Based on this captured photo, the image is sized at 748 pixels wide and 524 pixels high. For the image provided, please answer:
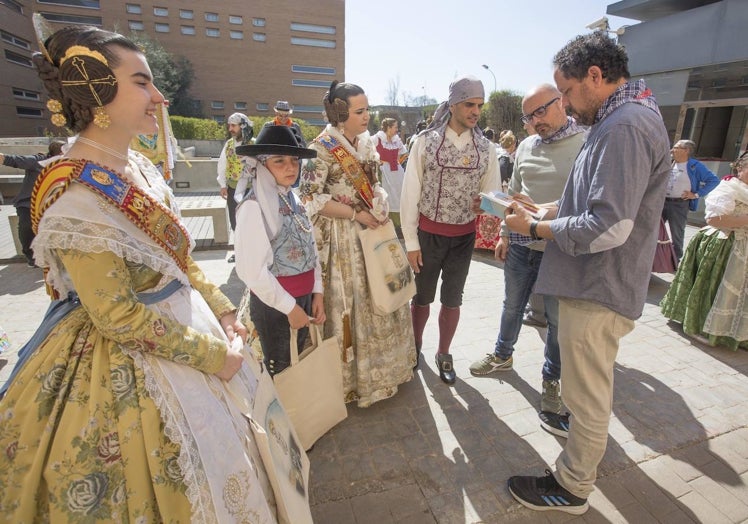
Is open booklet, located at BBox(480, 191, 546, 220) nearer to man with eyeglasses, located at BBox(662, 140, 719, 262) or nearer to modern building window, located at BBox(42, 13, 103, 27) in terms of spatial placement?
man with eyeglasses, located at BBox(662, 140, 719, 262)

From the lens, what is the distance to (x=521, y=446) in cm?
259

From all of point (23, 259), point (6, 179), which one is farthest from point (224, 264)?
point (6, 179)

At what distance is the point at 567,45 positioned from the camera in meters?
1.80

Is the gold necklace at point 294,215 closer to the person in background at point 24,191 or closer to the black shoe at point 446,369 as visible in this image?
the black shoe at point 446,369

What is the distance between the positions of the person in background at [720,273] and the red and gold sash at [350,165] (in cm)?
312

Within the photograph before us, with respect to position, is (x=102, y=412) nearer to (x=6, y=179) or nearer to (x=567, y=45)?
(x=567, y=45)

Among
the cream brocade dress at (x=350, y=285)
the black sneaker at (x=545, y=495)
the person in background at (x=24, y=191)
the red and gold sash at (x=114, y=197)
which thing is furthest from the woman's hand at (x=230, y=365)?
the person in background at (x=24, y=191)

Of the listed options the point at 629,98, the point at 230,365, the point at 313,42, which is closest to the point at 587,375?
the point at 629,98

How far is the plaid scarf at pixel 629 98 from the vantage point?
67.3 inches

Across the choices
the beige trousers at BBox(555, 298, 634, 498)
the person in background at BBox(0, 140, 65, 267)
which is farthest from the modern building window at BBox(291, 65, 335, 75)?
the beige trousers at BBox(555, 298, 634, 498)

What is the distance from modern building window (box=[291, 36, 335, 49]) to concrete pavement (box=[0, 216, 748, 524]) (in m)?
48.6

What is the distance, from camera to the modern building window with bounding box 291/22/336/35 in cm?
4472

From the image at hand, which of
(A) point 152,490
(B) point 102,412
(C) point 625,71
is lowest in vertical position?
(A) point 152,490

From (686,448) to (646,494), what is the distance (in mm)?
616
